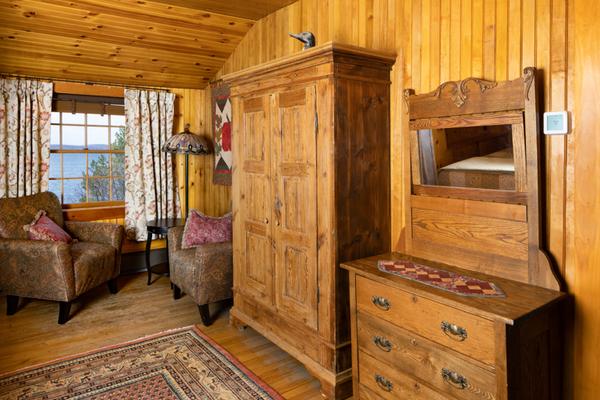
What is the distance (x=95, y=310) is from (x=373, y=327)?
257 centimetres

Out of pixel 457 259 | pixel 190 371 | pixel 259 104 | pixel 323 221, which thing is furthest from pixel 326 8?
pixel 190 371

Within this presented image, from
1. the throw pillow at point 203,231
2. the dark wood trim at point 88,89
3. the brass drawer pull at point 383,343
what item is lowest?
the brass drawer pull at point 383,343

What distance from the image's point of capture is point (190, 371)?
265 centimetres

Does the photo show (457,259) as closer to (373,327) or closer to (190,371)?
(373,327)

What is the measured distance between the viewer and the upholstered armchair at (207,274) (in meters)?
3.35

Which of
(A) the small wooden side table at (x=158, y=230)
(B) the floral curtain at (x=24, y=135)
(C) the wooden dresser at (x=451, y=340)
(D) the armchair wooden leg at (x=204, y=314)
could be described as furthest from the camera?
(A) the small wooden side table at (x=158, y=230)

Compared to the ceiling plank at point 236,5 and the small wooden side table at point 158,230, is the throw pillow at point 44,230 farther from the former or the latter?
the ceiling plank at point 236,5

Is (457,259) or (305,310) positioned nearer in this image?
(457,259)

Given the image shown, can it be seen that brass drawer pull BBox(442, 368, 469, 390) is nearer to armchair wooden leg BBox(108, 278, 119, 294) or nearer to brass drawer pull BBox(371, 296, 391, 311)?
brass drawer pull BBox(371, 296, 391, 311)

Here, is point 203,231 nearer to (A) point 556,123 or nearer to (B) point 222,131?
(B) point 222,131

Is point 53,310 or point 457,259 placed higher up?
point 457,259

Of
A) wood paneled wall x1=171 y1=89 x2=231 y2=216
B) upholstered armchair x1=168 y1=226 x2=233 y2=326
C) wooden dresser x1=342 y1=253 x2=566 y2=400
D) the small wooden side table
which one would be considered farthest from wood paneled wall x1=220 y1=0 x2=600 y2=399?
wood paneled wall x1=171 y1=89 x2=231 y2=216

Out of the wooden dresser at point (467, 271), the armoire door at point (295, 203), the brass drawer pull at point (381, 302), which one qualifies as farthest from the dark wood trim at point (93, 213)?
the brass drawer pull at point (381, 302)

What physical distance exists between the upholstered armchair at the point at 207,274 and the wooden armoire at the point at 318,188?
57 cm
